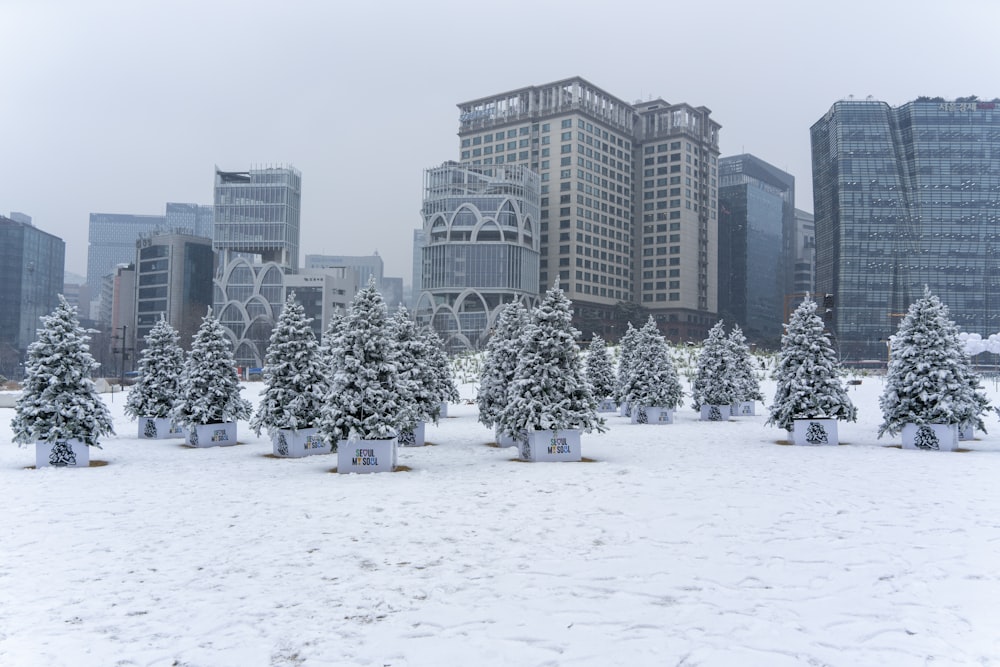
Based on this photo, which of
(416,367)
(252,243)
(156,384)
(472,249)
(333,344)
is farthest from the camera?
(252,243)

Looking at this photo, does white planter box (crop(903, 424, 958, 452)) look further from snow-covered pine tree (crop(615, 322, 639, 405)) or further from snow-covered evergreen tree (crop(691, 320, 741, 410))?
snow-covered pine tree (crop(615, 322, 639, 405))

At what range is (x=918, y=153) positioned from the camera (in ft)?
430

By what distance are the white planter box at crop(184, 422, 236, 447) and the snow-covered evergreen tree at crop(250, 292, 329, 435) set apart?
3193mm

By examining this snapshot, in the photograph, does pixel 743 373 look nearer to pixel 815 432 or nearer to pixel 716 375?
pixel 716 375

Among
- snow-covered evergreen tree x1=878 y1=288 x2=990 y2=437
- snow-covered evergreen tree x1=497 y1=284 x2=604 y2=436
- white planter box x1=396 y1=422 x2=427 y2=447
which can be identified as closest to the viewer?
snow-covered evergreen tree x1=497 y1=284 x2=604 y2=436

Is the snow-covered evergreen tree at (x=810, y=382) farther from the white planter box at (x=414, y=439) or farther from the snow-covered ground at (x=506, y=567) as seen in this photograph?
the white planter box at (x=414, y=439)

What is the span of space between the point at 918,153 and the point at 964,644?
151255mm

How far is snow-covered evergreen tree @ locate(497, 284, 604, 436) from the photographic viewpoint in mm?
20812

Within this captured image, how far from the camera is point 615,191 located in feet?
493

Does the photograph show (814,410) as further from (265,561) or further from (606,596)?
(265,561)

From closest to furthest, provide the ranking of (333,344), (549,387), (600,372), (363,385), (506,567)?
(506,567) < (363,385) < (549,387) < (333,344) < (600,372)

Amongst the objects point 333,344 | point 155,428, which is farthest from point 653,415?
point 155,428

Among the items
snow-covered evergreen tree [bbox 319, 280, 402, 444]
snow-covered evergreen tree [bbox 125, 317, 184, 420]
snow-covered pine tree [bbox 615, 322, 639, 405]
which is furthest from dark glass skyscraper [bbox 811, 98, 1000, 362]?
snow-covered evergreen tree [bbox 319, 280, 402, 444]

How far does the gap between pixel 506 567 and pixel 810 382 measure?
63.0ft
